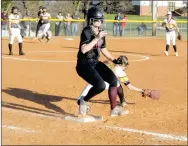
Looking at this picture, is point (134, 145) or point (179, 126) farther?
point (179, 126)

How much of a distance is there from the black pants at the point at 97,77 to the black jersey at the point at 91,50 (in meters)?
0.11

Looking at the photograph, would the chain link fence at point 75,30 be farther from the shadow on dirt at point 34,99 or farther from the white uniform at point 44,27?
the shadow on dirt at point 34,99

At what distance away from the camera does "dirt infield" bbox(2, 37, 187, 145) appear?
6.62 metres

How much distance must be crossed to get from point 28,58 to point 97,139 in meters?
10.9

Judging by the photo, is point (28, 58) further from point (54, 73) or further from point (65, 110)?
point (65, 110)

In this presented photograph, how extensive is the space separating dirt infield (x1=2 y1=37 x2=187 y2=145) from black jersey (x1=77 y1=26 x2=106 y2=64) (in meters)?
0.99

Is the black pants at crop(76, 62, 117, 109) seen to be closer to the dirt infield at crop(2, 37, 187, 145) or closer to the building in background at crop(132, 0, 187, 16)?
the dirt infield at crop(2, 37, 187, 145)

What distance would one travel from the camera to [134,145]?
6.24 metres

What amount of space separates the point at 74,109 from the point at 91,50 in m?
1.46

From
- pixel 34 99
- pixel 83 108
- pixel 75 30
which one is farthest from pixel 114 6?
pixel 83 108

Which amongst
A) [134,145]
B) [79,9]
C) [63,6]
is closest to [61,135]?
[134,145]

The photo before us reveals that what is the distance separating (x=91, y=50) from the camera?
300 inches

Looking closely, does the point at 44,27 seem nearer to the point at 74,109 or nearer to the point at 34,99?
the point at 34,99

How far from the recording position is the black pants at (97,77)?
7543mm
